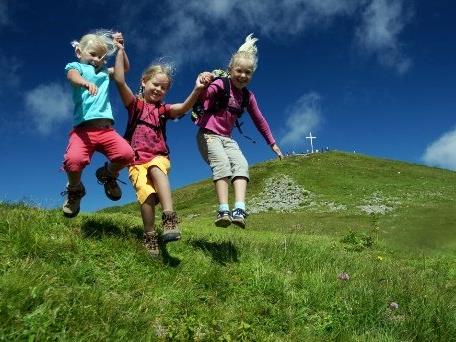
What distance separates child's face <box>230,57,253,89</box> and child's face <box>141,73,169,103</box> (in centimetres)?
117

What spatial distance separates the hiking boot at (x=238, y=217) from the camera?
24.4 ft

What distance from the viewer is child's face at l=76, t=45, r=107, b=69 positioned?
755cm

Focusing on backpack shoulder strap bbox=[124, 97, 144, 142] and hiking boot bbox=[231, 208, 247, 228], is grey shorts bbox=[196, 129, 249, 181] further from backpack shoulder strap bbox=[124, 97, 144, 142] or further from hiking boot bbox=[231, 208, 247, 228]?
backpack shoulder strap bbox=[124, 97, 144, 142]

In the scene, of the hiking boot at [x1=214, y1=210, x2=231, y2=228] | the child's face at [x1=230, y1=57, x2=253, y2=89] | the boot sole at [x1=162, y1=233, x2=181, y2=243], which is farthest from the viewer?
the child's face at [x1=230, y1=57, x2=253, y2=89]

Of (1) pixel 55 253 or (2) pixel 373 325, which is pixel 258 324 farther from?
(1) pixel 55 253

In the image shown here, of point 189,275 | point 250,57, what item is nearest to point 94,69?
point 250,57

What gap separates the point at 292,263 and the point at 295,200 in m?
39.4

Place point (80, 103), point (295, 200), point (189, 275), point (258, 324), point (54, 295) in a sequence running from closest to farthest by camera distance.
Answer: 1. point (54, 295)
2. point (258, 324)
3. point (189, 275)
4. point (80, 103)
5. point (295, 200)

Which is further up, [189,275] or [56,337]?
[189,275]

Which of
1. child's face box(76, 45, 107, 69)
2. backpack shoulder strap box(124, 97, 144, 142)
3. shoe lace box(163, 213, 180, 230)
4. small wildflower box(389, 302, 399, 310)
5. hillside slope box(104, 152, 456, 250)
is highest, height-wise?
hillside slope box(104, 152, 456, 250)

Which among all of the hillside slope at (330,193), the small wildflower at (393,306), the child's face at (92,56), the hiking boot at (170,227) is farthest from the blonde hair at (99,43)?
the hillside slope at (330,193)

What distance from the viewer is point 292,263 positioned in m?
7.44

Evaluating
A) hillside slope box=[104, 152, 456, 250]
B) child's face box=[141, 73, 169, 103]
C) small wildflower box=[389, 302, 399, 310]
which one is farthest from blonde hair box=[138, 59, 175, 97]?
hillside slope box=[104, 152, 456, 250]

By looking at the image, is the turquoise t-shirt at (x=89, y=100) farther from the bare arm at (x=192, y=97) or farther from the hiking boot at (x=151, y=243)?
the hiking boot at (x=151, y=243)
